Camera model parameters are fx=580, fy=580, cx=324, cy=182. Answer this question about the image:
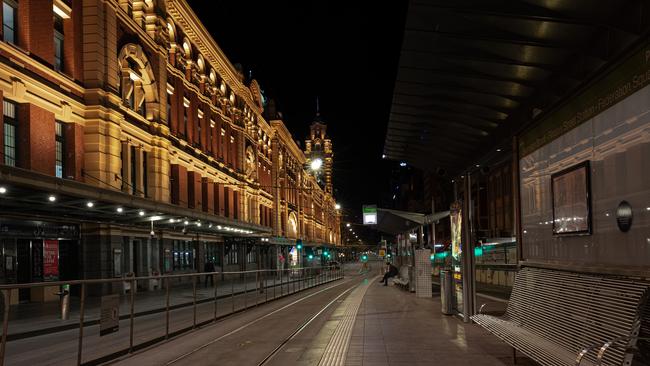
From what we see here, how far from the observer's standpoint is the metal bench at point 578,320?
5.00 metres

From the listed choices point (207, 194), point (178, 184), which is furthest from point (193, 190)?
point (207, 194)

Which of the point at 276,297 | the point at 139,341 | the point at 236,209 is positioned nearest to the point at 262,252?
the point at 236,209

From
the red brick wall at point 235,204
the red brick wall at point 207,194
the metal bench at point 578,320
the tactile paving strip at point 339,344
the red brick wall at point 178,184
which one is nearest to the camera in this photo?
the metal bench at point 578,320

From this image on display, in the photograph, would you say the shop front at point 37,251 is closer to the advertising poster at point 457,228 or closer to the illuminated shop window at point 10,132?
the illuminated shop window at point 10,132

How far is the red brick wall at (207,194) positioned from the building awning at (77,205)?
13.1m

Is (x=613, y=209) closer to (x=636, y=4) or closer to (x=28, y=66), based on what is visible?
(x=636, y=4)

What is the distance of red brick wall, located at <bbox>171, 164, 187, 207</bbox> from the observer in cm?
3938

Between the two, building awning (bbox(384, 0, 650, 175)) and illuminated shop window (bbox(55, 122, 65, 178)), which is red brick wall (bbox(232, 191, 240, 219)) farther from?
building awning (bbox(384, 0, 650, 175))

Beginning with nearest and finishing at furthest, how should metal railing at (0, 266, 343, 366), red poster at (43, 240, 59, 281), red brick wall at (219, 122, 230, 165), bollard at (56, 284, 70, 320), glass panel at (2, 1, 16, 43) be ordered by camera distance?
metal railing at (0, 266, 343, 366)
bollard at (56, 284, 70, 320)
glass panel at (2, 1, 16, 43)
red poster at (43, 240, 59, 281)
red brick wall at (219, 122, 230, 165)

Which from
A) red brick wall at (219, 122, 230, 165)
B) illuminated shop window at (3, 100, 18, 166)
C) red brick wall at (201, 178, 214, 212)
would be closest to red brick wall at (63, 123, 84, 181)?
illuminated shop window at (3, 100, 18, 166)

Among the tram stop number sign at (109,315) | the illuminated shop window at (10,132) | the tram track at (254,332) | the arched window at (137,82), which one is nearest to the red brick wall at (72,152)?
the illuminated shop window at (10,132)

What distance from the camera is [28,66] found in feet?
74.6

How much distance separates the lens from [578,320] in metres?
6.25

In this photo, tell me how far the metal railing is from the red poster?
378 inches
